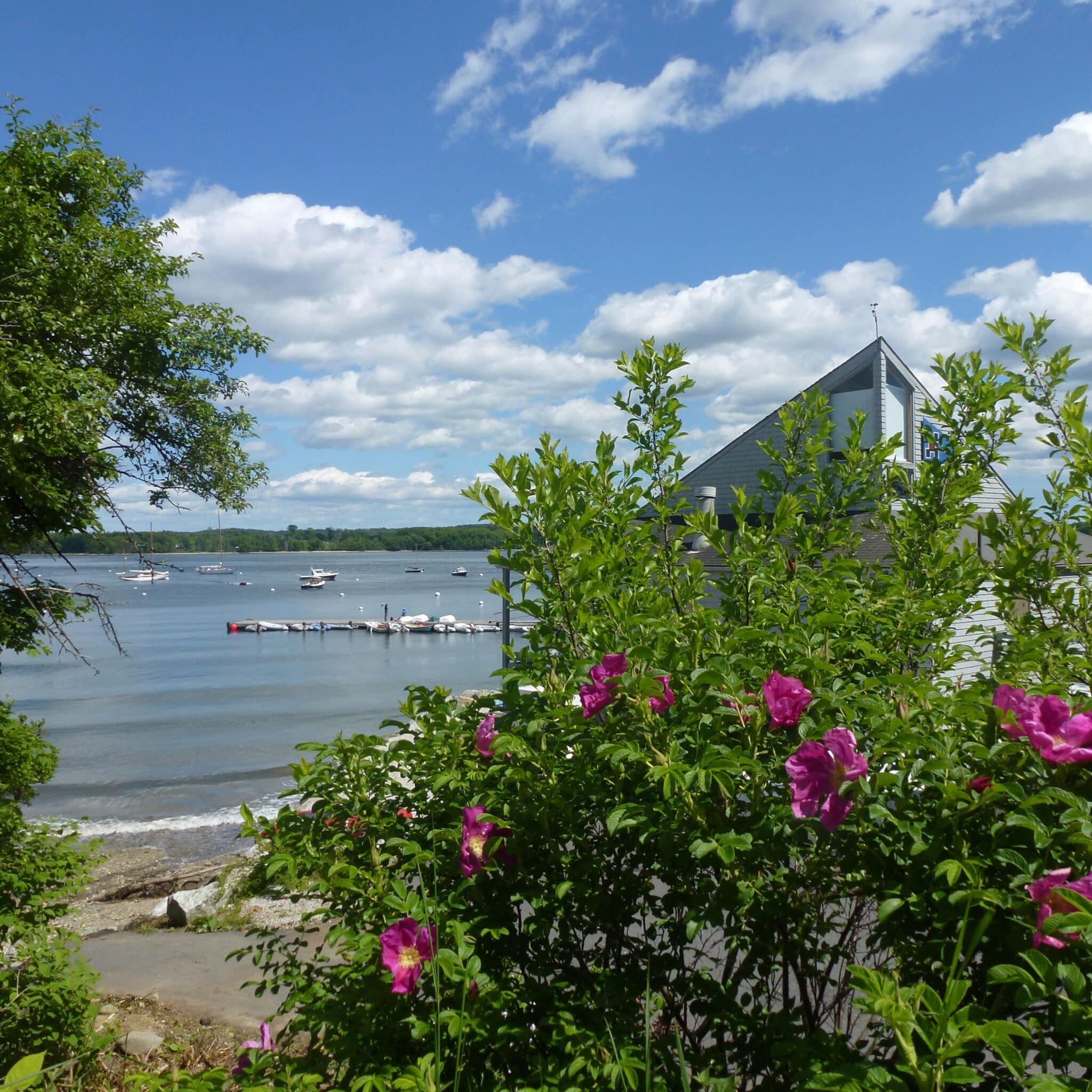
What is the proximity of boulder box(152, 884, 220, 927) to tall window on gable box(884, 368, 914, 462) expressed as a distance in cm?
1144

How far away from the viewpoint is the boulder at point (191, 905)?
297 inches

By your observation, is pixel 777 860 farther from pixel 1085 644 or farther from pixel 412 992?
pixel 1085 644

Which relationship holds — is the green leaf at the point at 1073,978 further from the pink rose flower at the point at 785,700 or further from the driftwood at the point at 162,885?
the driftwood at the point at 162,885

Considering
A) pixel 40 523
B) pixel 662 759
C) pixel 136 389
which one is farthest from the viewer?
pixel 136 389

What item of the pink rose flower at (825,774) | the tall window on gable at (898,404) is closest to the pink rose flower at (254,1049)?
the pink rose flower at (825,774)

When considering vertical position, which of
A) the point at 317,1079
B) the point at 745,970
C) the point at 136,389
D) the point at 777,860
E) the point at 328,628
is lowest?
the point at 328,628

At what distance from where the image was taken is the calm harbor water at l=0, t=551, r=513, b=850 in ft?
53.6

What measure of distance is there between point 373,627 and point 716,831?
51.4 meters

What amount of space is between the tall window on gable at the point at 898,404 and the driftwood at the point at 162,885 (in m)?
11.7

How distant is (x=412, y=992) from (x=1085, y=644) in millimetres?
1782

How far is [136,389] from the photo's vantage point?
21.1 ft

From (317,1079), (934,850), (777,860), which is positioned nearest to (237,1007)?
(317,1079)

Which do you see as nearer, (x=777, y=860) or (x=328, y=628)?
(x=777, y=860)

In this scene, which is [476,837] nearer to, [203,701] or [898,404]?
[898,404]
